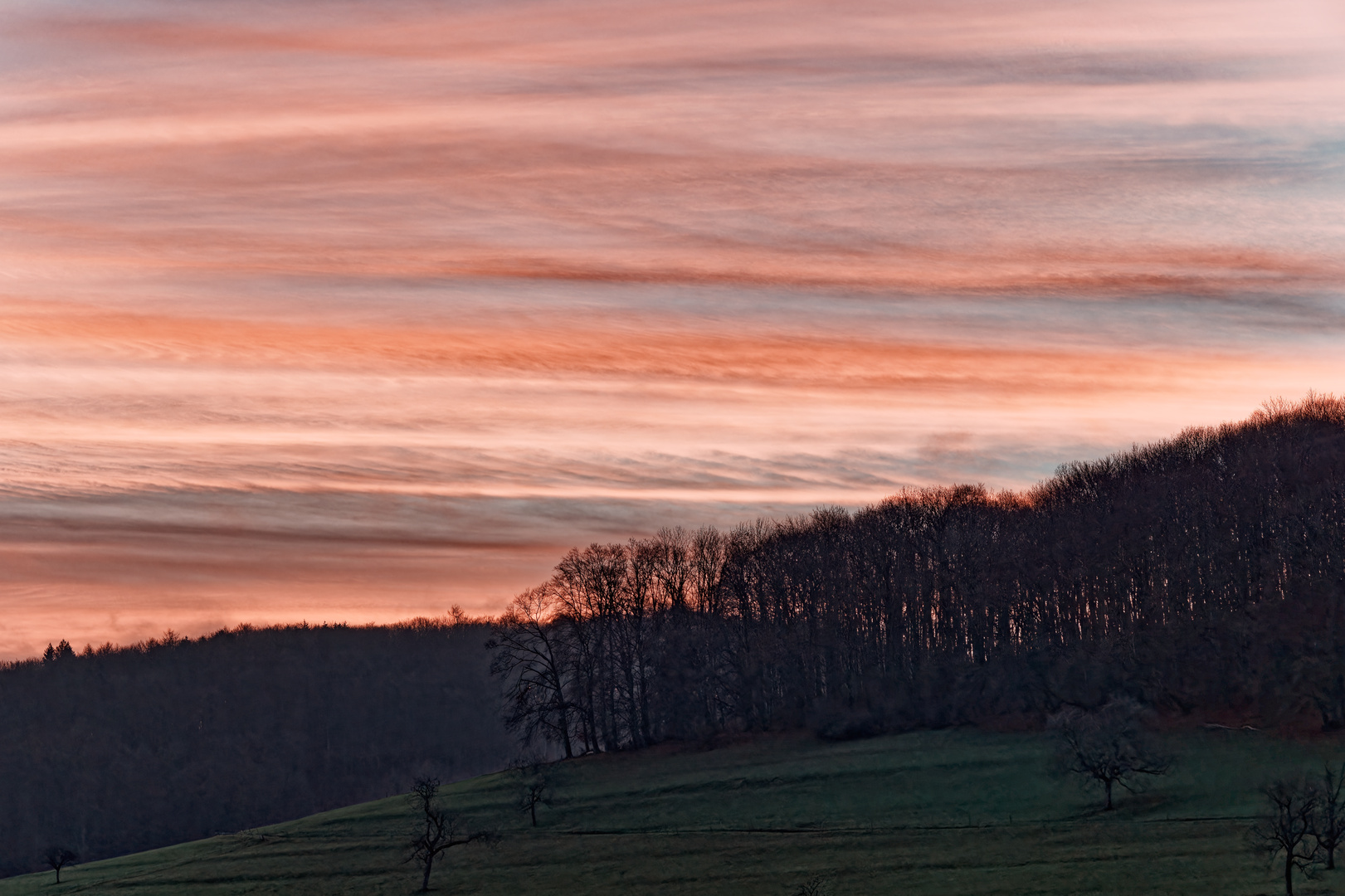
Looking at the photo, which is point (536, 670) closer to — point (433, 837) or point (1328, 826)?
point (433, 837)

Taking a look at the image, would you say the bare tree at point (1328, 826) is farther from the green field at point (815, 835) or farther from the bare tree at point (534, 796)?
the bare tree at point (534, 796)

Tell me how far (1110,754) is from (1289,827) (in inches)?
829

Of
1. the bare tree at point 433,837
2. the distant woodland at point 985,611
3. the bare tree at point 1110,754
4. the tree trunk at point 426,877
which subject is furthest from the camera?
the distant woodland at point 985,611

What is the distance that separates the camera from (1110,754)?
69.2 meters

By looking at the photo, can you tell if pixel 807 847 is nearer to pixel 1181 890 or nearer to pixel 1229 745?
pixel 1181 890

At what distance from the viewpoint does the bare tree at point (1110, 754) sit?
225ft

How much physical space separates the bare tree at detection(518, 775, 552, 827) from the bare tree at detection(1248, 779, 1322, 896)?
146ft

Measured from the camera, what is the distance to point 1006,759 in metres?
82.1

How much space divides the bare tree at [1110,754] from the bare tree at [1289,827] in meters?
14.8

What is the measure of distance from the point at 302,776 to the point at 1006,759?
141914 mm

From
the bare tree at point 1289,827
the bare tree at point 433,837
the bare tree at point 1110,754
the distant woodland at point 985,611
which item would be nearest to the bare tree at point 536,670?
the distant woodland at point 985,611

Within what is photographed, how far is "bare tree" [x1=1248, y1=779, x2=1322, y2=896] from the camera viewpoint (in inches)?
1881

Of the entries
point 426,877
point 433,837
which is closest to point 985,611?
point 433,837

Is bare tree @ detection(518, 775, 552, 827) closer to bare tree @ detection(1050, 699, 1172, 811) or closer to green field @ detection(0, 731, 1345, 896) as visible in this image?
green field @ detection(0, 731, 1345, 896)
